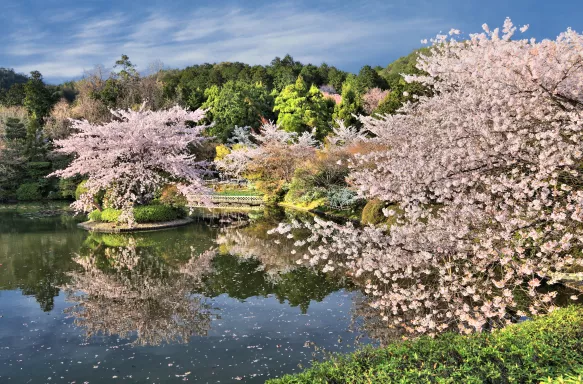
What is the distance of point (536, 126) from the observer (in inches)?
246

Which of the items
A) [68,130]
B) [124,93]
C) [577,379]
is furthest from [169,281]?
[124,93]

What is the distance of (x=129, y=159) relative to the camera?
20.7 m

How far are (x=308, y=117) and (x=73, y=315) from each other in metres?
35.2

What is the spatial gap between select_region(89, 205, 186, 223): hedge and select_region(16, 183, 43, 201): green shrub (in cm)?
1485

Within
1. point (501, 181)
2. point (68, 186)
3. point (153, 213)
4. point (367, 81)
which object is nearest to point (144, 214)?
point (153, 213)

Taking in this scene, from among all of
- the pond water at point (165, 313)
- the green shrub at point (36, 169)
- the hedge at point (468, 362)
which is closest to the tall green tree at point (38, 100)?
the green shrub at point (36, 169)

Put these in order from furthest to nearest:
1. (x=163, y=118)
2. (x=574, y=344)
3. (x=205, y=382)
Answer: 1. (x=163, y=118)
2. (x=205, y=382)
3. (x=574, y=344)

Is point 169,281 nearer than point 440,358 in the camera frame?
No

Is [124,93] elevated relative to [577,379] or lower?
elevated

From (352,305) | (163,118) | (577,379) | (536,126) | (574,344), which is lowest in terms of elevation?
(352,305)

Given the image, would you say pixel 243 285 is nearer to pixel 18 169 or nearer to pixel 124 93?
pixel 18 169

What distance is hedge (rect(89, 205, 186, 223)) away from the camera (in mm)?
20266

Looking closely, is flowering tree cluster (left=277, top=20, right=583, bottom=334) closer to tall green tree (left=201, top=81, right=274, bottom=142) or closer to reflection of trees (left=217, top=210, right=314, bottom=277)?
reflection of trees (left=217, top=210, right=314, bottom=277)

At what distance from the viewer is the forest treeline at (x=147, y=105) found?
34156 mm
